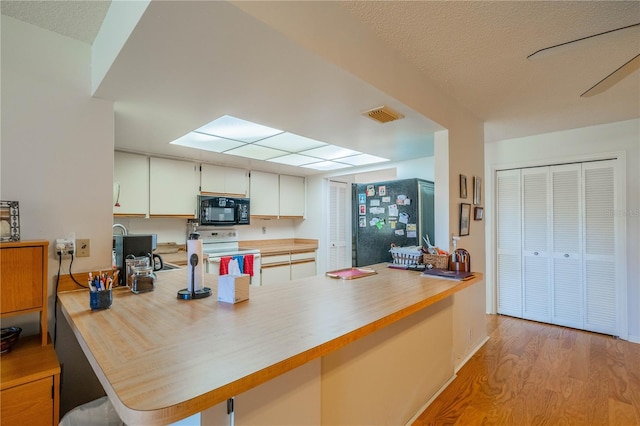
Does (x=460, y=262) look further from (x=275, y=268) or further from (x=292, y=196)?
(x=292, y=196)

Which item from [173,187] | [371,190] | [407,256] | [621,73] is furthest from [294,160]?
[621,73]

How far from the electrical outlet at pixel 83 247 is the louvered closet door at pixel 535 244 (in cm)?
450

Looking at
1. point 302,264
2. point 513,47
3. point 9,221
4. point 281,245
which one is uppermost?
point 513,47

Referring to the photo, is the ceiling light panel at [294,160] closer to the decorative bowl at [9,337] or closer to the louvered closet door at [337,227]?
the louvered closet door at [337,227]

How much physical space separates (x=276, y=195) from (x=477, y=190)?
9.86 ft

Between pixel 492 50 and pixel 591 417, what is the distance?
8.15ft

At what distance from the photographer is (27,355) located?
53.7 inches

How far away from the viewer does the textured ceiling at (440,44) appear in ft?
4.96

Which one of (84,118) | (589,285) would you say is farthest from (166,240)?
(589,285)

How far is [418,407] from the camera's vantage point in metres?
1.97

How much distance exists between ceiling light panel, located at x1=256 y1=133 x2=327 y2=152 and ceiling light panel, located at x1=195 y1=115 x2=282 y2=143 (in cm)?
12

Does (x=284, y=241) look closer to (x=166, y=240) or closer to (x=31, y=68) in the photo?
(x=166, y=240)

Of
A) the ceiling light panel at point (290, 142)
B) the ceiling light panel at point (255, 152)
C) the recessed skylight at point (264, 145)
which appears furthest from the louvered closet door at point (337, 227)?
the ceiling light panel at point (290, 142)

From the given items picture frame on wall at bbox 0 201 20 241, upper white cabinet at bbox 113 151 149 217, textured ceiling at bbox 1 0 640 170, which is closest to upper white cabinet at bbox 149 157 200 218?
upper white cabinet at bbox 113 151 149 217
